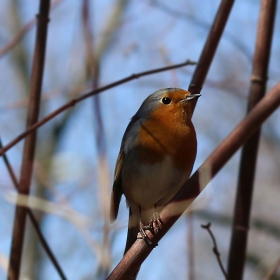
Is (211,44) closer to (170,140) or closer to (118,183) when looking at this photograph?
(170,140)

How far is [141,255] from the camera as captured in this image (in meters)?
1.70

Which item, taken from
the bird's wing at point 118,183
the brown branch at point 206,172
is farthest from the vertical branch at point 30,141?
the bird's wing at point 118,183

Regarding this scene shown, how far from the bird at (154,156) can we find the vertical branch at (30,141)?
0.66 metres

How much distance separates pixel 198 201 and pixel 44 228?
527 centimetres

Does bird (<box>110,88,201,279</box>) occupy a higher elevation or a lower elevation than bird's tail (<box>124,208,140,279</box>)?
higher

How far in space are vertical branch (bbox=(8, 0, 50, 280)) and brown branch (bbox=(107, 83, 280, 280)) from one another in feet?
1.86

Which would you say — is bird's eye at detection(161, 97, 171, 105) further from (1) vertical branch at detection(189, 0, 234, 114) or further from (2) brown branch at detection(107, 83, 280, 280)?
(2) brown branch at detection(107, 83, 280, 280)

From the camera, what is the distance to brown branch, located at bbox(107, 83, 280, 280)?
149 centimetres

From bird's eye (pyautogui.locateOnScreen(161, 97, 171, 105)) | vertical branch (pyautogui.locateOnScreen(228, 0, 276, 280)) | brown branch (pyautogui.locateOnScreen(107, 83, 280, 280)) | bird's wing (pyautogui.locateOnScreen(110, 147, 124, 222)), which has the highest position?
bird's eye (pyautogui.locateOnScreen(161, 97, 171, 105))

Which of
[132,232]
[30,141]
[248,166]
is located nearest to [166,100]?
[132,232]

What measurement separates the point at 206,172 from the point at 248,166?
91 centimetres

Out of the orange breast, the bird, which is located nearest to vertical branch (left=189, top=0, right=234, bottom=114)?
the bird

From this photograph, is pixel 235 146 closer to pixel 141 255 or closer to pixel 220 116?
pixel 141 255

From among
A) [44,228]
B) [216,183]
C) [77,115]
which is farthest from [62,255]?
[77,115]
